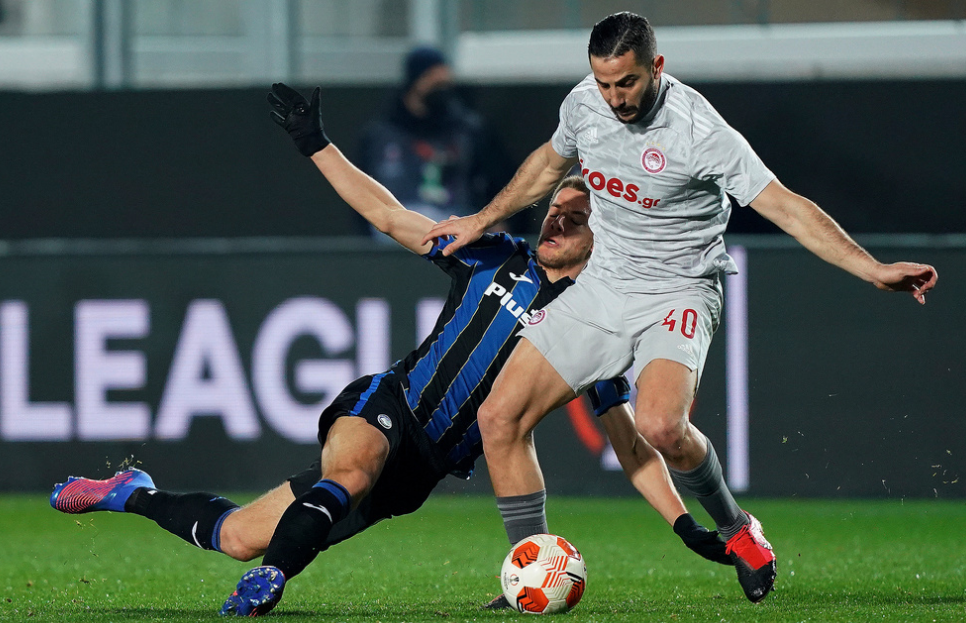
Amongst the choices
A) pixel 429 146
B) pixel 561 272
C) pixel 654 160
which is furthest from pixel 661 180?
pixel 429 146

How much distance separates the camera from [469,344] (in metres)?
4.75

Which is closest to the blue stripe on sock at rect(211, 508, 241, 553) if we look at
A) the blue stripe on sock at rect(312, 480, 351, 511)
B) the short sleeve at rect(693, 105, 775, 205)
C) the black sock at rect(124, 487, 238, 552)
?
the black sock at rect(124, 487, 238, 552)

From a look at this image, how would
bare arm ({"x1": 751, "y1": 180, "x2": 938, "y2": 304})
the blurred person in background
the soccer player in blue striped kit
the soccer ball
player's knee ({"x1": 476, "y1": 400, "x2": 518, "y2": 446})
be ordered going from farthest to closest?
the blurred person in background → the soccer player in blue striped kit → player's knee ({"x1": 476, "y1": 400, "x2": 518, "y2": 446}) → the soccer ball → bare arm ({"x1": 751, "y1": 180, "x2": 938, "y2": 304})

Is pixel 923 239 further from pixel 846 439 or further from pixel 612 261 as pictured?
pixel 612 261

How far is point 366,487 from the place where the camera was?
4402mm

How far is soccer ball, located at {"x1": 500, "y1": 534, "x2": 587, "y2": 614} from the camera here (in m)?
4.19

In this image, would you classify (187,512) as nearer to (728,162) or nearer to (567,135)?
(567,135)

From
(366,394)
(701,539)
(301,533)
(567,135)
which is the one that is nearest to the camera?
(301,533)

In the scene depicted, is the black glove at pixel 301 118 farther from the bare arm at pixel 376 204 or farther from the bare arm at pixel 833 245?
the bare arm at pixel 833 245

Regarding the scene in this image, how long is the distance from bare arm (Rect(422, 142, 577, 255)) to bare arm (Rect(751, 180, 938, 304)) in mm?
757

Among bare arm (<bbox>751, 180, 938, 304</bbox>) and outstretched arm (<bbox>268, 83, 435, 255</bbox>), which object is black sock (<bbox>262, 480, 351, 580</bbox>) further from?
bare arm (<bbox>751, 180, 938, 304</bbox>)

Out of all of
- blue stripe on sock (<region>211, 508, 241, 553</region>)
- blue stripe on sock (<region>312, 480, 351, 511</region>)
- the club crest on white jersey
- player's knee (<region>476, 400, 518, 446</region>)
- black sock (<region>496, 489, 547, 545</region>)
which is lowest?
blue stripe on sock (<region>211, 508, 241, 553</region>)

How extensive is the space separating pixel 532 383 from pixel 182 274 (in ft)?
13.0

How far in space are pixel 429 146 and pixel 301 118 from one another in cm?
384
